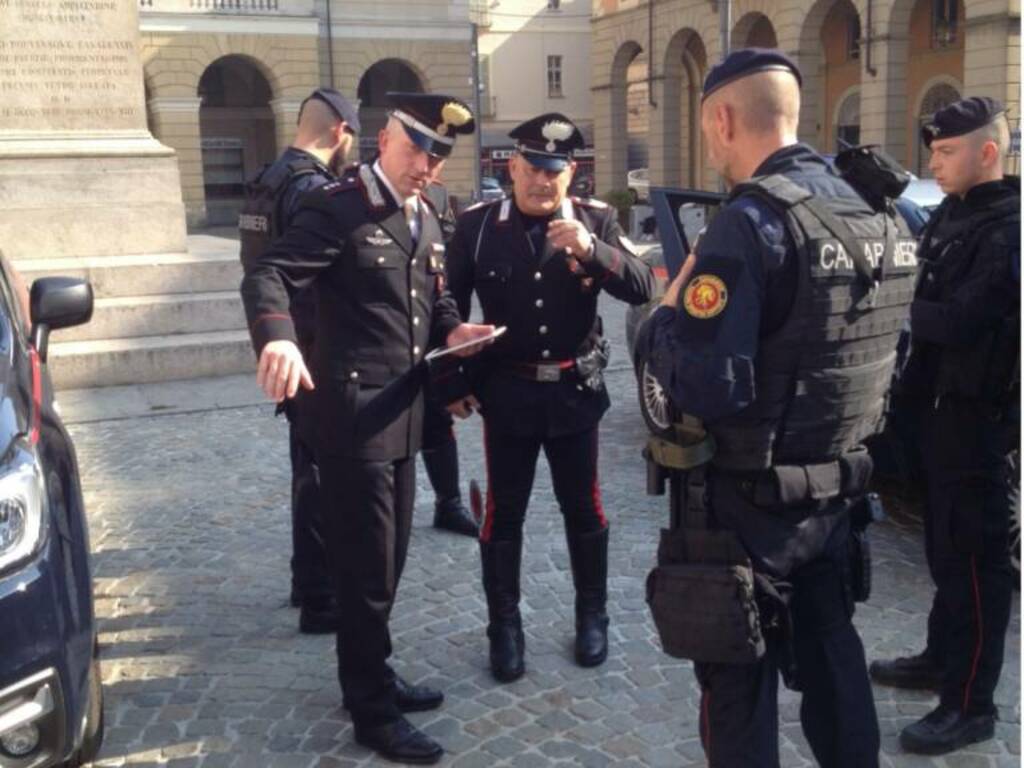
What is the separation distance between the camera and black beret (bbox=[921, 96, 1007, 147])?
138 inches

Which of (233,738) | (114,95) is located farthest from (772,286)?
(114,95)

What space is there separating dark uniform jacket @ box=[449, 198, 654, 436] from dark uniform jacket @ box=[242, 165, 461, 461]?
504 millimetres

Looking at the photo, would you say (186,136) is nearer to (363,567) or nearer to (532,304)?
(532,304)

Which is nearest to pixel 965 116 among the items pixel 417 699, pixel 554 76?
pixel 417 699

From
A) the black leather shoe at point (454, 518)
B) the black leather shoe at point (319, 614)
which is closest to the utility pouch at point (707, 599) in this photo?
the black leather shoe at point (319, 614)

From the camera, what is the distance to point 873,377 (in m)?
2.78

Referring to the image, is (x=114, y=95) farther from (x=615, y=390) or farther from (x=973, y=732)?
(x=973, y=732)

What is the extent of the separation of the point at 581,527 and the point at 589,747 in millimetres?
896

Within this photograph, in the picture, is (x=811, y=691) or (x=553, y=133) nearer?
(x=811, y=691)

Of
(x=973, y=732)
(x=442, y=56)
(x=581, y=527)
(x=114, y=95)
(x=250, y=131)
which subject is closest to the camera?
(x=973, y=732)

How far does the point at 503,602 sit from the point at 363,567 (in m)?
0.77

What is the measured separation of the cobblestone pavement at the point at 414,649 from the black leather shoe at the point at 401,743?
0.06m

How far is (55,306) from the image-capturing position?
4.11 m

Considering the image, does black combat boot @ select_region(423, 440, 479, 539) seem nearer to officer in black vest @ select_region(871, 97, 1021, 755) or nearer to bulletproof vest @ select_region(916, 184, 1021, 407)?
officer in black vest @ select_region(871, 97, 1021, 755)
